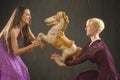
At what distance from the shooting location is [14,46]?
197 centimetres

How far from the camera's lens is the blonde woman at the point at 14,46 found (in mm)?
1965

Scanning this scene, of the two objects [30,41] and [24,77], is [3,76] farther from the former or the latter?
[30,41]

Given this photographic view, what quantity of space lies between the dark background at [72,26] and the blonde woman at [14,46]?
0.62m

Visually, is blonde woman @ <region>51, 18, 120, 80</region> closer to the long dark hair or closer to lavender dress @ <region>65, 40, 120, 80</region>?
lavender dress @ <region>65, 40, 120, 80</region>

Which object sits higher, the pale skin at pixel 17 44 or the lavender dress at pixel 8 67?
the pale skin at pixel 17 44

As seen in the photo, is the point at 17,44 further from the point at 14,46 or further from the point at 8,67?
the point at 8,67

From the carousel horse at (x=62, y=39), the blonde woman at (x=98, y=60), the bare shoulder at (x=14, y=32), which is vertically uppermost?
the bare shoulder at (x=14, y=32)

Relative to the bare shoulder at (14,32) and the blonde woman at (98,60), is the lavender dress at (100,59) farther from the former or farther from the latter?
the bare shoulder at (14,32)

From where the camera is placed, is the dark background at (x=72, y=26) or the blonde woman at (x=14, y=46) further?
the dark background at (x=72, y=26)

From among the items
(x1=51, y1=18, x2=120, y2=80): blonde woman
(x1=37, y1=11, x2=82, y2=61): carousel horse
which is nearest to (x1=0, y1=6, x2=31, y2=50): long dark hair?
(x1=37, y1=11, x2=82, y2=61): carousel horse

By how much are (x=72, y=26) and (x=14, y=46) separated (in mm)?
797

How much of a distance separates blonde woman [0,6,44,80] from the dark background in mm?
624

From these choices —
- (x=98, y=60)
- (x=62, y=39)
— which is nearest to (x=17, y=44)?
(x=62, y=39)

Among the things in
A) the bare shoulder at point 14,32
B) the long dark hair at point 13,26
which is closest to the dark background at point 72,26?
A: the long dark hair at point 13,26
